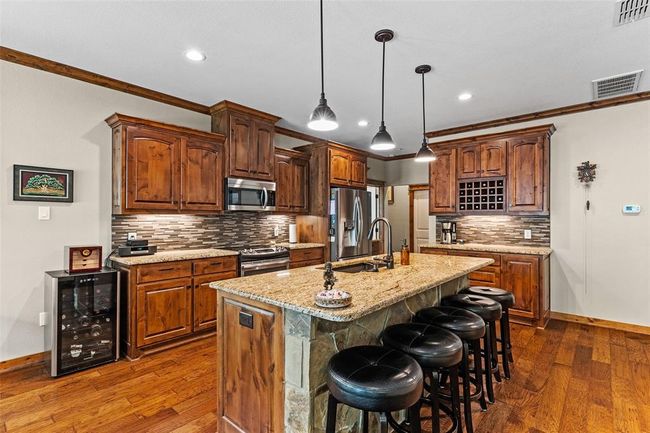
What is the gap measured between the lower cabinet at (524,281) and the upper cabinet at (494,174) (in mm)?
715

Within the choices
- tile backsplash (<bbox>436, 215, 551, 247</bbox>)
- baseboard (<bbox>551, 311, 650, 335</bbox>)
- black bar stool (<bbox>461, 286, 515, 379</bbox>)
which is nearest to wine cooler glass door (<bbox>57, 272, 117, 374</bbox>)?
black bar stool (<bbox>461, 286, 515, 379</bbox>)

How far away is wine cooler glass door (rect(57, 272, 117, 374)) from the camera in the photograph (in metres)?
2.83

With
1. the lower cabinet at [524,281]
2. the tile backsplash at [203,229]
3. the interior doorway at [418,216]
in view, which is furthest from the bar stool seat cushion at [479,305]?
the interior doorway at [418,216]

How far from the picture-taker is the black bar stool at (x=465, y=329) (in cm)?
200

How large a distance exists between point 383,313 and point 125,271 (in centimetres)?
249

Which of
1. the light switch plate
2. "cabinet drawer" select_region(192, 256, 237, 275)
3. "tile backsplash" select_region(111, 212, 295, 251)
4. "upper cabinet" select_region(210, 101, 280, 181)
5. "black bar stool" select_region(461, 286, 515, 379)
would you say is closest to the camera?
"black bar stool" select_region(461, 286, 515, 379)

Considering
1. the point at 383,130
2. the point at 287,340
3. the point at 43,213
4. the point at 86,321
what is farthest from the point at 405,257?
the point at 43,213

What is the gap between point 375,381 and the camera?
139 centimetres

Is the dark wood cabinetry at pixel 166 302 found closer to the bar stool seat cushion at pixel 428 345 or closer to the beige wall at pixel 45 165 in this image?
the beige wall at pixel 45 165

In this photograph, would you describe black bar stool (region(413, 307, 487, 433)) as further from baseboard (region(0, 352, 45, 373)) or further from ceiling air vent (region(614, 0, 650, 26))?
baseboard (region(0, 352, 45, 373))

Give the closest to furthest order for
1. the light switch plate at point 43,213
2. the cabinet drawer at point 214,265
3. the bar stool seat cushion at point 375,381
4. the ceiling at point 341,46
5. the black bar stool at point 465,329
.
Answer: the bar stool seat cushion at point 375,381
the black bar stool at point 465,329
the ceiling at point 341,46
the light switch plate at point 43,213
the cabinet drawer at point 214,265

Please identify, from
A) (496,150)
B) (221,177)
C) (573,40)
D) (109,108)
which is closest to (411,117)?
(496,150)

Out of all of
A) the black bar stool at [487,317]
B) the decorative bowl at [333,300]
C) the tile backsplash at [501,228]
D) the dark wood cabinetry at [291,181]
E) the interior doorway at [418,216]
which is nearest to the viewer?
the decorative bowl at [333,300]

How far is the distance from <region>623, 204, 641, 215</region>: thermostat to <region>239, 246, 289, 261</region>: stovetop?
13.5 ft
